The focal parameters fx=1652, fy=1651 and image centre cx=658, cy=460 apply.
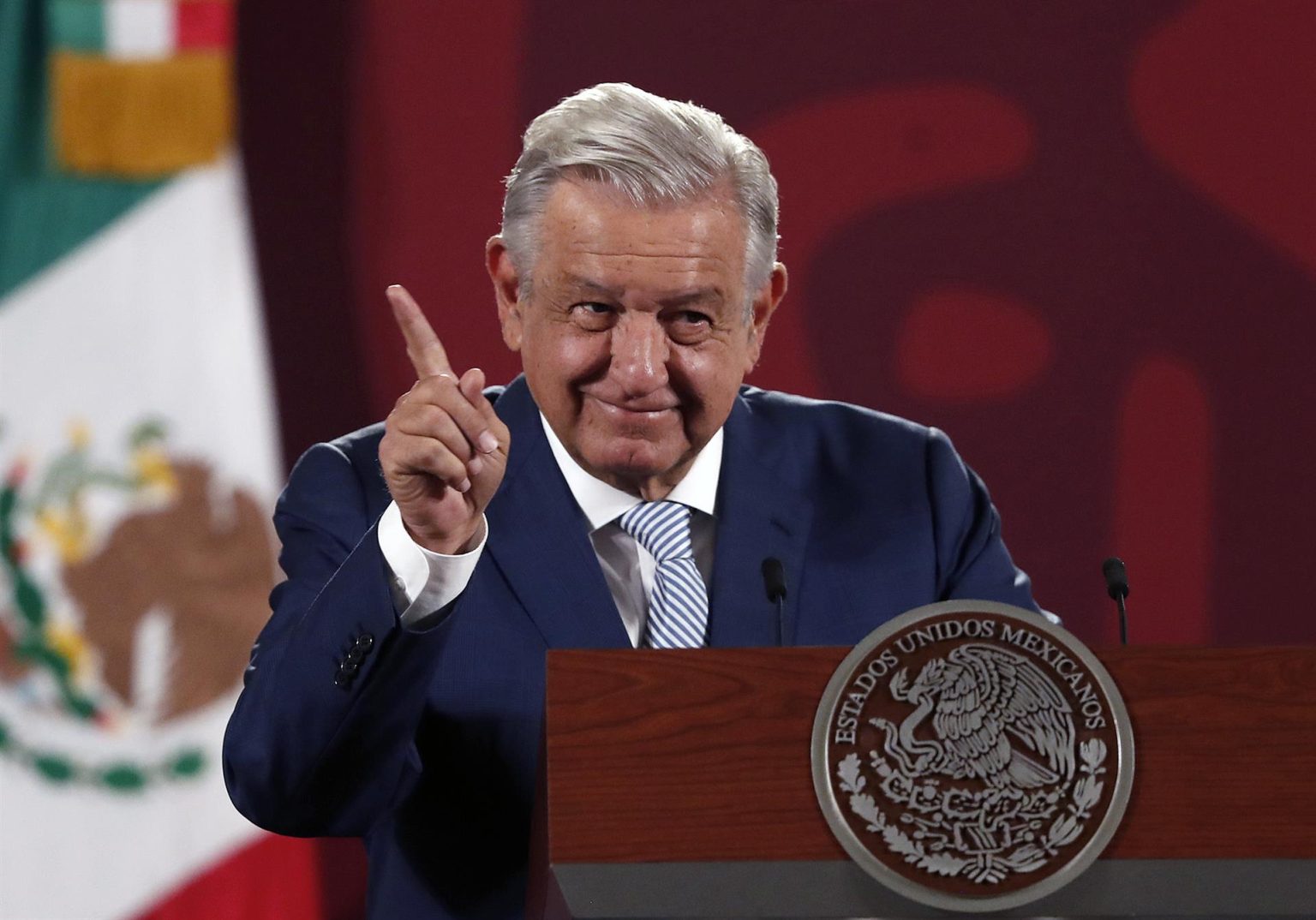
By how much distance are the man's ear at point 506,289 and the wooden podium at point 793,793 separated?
0.84 meters

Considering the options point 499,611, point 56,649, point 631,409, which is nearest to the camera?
point 499,611

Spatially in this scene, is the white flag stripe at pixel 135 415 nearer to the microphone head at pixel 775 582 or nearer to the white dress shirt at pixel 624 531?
the white dress shirt at pixel 624 531

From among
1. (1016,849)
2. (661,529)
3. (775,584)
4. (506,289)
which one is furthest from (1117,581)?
(506,289)

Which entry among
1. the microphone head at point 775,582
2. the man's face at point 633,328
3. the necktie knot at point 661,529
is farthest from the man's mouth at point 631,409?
the microphone head at point 775,582

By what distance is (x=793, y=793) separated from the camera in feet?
3.73

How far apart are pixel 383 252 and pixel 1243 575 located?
1.74 meters

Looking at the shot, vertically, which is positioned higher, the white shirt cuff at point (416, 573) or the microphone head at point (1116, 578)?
the microphone head at point (1116, 578)

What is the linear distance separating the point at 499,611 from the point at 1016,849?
2.42ft

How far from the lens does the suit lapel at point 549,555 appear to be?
66.2 inches

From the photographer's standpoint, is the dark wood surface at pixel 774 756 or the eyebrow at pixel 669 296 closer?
the dark wood surface at pixel 774 756

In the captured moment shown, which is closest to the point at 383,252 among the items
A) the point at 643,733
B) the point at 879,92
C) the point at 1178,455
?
the point at 879,92

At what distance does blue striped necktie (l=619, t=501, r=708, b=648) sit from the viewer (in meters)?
1.73

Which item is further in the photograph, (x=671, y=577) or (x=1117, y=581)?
(x=671, y=577)

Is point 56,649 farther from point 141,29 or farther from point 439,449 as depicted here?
point 439,449
